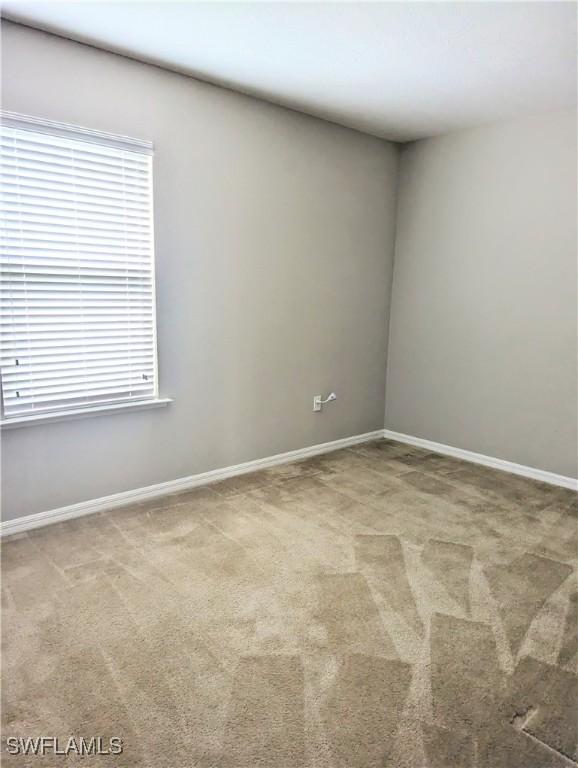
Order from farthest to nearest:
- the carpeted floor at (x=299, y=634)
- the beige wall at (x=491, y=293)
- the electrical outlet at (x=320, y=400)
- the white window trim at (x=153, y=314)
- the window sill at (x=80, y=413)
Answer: the electrical outlet at (x=320, y=400)
the beige wall at (x=491, y=293)
the window sill at (x=80, y=413)
the white window trim at (x=153, y=314)
the carpeted floor at (x=299, y=634)

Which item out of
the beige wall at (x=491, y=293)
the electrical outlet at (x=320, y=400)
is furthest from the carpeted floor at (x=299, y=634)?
the electrical outlet at (x=320, y=400)

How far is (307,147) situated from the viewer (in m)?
3.73

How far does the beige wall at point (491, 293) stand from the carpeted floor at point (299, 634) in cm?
81

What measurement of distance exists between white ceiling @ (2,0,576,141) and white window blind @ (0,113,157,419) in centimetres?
56

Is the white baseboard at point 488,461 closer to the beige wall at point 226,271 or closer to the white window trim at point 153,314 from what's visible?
the beige wall at point 226,271

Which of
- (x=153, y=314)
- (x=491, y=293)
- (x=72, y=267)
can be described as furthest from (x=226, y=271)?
(x=491, y=293)

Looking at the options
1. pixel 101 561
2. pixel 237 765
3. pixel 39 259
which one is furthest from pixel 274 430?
pixel 237 765

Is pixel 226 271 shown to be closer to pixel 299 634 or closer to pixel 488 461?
pixel 299 634

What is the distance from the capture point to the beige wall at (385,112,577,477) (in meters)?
3.54

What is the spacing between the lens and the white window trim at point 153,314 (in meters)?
2.54

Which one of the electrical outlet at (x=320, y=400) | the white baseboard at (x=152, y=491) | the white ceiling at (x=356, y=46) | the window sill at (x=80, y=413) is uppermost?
the white ceiling at (x=356, y=46)

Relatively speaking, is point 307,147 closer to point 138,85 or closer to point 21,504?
point 138,85

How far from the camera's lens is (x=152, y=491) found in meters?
3.29

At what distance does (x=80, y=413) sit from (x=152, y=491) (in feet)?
2.41
